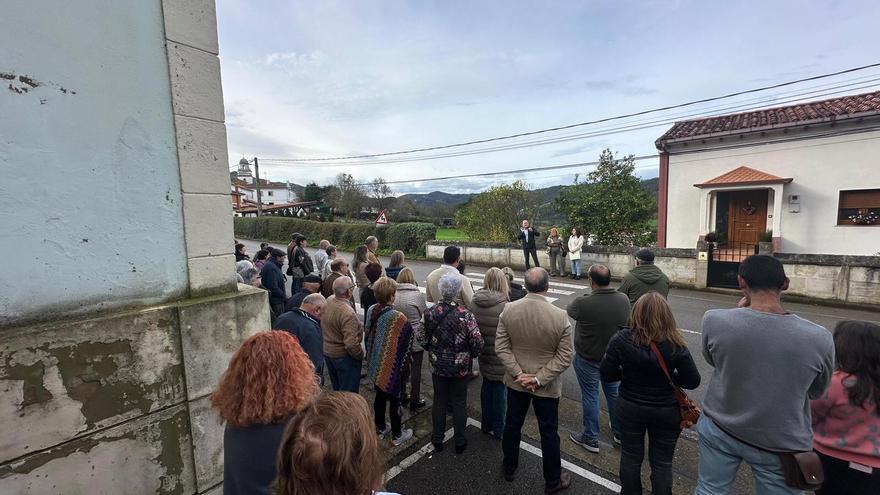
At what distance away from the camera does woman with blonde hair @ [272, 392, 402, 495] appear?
45.4 inches

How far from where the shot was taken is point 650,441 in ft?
9.30

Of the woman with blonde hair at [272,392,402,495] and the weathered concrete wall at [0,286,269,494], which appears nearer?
the woman with blonde hair at [272,392,402,495]

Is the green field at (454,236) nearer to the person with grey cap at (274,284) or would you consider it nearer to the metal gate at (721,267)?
the metal gate at (721,267)

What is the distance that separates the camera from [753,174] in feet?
47.2

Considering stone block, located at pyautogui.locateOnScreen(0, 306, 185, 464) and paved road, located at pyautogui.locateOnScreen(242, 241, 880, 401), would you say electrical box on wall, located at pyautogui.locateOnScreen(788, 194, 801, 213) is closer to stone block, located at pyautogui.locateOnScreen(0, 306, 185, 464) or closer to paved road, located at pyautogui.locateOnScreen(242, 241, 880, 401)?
paved road, located at pyautogui.locateOnScreen(242, 241, 880, 401)

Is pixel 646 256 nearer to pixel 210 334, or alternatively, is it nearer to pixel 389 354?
pixel 389 354

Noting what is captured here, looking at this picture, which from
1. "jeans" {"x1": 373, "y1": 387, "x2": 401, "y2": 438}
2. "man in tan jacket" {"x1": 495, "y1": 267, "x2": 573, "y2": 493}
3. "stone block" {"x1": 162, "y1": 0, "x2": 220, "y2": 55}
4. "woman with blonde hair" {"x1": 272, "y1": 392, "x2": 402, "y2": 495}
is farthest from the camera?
"jeans" {"x1": 373, "y1": 387, "x2": 401, "y2": 438}

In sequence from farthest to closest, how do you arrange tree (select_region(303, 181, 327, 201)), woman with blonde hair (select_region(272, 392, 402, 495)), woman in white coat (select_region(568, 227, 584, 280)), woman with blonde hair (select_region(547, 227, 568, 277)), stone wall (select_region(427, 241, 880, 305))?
tree (select_region(303, 181, 327, 201))
woman with blonde hair (select_region(547, 227, 568, 277))
woman in white coat (select_region(568, 227, 584, 280))
stone wall (select_region(427, 241, 880, 305))
woman with blonde hair (select_region(272, 392, 402, 495))

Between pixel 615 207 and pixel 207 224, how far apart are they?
17.1m

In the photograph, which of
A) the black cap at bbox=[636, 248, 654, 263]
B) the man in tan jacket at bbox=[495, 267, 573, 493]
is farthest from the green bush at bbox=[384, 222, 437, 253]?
the man in tan jacket at bbox=[495, 267, 573, 493]

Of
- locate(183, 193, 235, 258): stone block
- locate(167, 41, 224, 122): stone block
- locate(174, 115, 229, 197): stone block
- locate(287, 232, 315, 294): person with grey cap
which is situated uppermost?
locate(167, 41, 224, 122): stone block

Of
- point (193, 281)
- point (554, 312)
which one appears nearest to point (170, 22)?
point (193, 281)

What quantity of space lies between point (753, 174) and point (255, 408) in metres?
18.1

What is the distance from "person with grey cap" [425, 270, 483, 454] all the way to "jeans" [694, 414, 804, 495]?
1807mm
